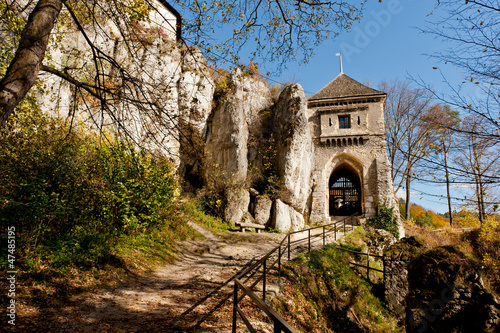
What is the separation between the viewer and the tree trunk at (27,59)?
287cm

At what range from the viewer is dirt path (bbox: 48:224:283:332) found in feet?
11.7

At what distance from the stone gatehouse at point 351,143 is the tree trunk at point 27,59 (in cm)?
1650

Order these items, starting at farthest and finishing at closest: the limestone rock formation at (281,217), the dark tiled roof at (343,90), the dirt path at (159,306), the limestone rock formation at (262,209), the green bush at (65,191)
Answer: the dark tiled roof at (343,90)
the limestone rock formation at (262,209)
the limestone rock formation at (281,217)
the green bush at (65,191)
the dirt path at (159,306)

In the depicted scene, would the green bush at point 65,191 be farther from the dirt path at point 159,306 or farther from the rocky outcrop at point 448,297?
the rocky outcrop at point 448,297

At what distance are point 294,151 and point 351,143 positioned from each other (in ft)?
17.1

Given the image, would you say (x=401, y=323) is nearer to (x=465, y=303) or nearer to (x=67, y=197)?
(x=465, y=303)

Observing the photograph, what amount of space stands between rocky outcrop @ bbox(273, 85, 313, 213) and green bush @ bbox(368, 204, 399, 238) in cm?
482

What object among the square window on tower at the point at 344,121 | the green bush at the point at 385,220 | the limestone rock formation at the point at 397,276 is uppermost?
the square window on tower at the point at 344,121

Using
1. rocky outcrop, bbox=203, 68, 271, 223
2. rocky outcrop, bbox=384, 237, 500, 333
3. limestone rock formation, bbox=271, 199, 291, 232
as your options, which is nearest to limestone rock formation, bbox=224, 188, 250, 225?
rocky outcrop, bbox=203, 68, 271, 223

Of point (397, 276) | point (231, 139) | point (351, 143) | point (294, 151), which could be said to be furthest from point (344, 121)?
point (397, 276)

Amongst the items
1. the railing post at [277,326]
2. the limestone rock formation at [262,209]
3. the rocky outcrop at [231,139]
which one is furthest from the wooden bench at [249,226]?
the railing post at [277,326]

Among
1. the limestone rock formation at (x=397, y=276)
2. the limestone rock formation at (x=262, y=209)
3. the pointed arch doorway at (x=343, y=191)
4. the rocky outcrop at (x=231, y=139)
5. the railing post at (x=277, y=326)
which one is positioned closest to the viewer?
the railing post at (x=277, y=326)

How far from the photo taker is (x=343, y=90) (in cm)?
1994

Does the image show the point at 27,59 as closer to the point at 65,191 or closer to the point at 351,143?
the point at 65,191
